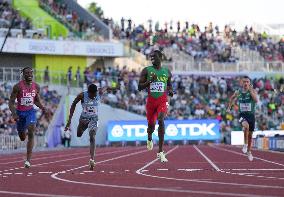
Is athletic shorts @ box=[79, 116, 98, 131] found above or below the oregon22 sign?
below

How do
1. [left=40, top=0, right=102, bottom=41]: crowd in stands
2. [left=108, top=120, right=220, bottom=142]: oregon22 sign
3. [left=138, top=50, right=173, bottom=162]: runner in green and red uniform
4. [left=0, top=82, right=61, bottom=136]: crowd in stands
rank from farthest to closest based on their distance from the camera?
[left=40, top=0, right=102, bottom=41]: crowd in stands < [left=108, top=120, right=220, bottom=142]: oregon22 sign < [left=0, top=82, right=61, bottom=136]: crowd in stands < [left=138, top=50, right=173, bottom=162]: runner in green and red uniform

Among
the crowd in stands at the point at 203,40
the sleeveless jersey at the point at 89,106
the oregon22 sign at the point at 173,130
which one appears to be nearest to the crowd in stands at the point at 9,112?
the oregon22 sign at the point at 173,130

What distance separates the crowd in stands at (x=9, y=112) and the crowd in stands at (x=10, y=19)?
244 inches

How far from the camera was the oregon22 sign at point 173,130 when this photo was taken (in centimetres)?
5147

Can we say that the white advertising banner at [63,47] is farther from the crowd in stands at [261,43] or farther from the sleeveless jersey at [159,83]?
the sleeveless jersey at [159,83]

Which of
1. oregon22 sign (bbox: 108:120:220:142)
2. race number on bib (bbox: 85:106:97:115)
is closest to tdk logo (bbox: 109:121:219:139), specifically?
oregon22 sign (bbox: 108:120:220:142)

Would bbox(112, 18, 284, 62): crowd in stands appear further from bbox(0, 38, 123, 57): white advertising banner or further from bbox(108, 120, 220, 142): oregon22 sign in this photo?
bbox(108, 120, 220, 142): oregon22 sign

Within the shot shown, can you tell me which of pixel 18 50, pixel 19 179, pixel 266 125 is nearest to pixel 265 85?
pixel 266 125

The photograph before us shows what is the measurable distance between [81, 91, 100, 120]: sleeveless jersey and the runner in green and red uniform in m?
1.01

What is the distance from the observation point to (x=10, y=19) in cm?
5350

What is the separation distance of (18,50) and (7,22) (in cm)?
252

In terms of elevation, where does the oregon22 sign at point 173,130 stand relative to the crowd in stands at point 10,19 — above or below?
below

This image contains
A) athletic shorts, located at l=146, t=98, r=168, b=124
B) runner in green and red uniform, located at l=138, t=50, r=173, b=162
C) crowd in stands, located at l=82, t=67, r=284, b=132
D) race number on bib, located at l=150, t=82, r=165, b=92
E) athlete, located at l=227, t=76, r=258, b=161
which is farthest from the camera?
crowd in stands, located at l=82, t=67, r=284, b=132

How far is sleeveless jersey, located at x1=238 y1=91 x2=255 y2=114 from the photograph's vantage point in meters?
22.0
